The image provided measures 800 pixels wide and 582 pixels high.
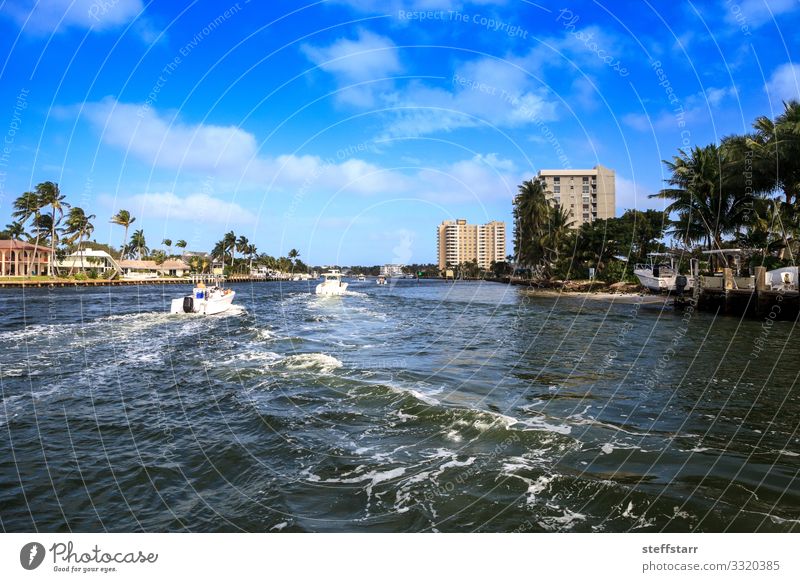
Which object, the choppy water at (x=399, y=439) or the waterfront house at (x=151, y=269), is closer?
the choppy water at (x=399, y=439)

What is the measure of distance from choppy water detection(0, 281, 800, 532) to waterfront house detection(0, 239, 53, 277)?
105 metres

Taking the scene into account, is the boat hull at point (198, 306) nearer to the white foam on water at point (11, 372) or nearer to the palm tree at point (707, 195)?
the white foam on water at point (11, 372)

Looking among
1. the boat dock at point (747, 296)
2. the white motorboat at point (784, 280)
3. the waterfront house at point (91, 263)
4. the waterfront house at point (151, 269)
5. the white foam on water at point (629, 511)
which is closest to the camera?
the white foam on water at point (629, 511)

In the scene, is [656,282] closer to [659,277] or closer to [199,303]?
[659,277]

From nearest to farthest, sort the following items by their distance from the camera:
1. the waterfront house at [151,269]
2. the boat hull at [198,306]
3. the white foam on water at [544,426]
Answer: the white foam on water at [544,426], the boat hull at [198,306], the waterfront house at [151,269]

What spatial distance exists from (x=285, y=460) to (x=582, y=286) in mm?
79035

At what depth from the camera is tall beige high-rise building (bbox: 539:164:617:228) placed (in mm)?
149000

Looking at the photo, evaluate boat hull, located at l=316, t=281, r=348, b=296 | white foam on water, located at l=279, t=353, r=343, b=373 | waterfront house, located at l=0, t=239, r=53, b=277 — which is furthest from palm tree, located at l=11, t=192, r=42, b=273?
white foam on water, located at l=279, t=353, r=343, b=373

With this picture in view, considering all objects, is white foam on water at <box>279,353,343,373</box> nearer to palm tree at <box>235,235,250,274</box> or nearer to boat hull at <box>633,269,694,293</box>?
boat hull at <box>633,269,694,293</box>

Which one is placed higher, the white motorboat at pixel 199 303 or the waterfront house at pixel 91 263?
the waterfront house at pixel 91 263

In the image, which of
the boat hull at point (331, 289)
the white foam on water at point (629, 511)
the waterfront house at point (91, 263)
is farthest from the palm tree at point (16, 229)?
the white foam on water at point (629, 511)

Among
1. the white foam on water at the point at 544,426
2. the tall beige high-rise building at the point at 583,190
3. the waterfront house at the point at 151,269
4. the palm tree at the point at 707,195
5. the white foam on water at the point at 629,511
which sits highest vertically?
the tall beige high-rise building at the point at 583,190

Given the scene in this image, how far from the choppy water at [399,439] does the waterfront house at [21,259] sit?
105 metres

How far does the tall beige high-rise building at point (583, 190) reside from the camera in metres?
149
